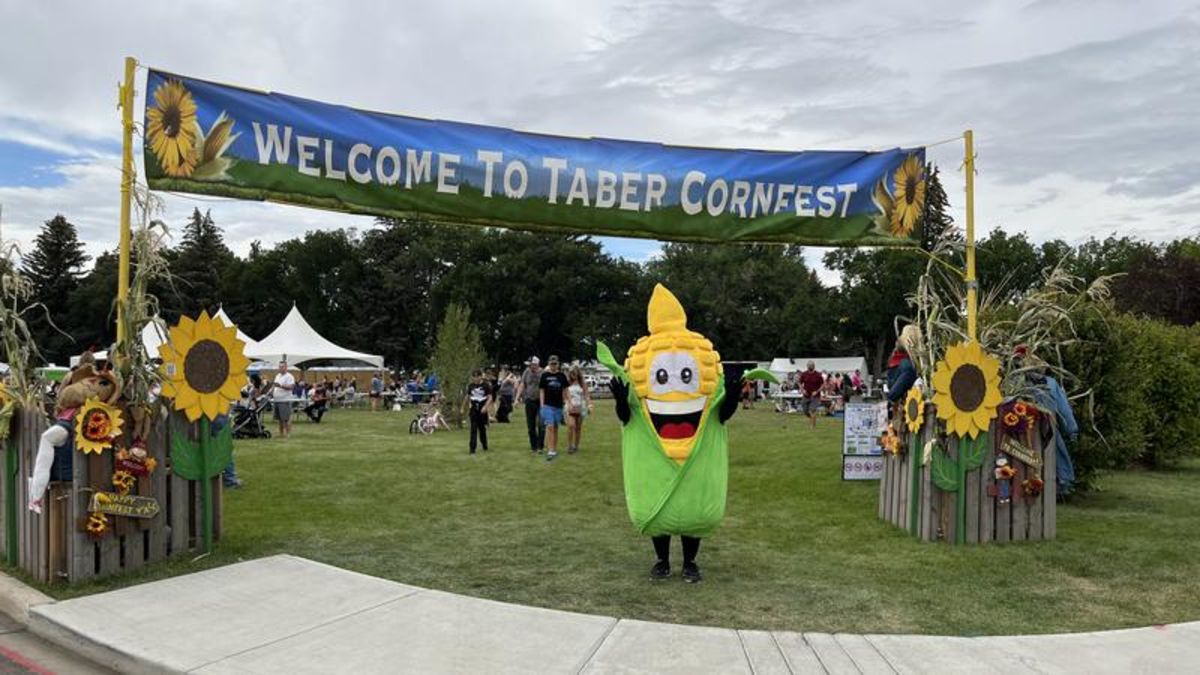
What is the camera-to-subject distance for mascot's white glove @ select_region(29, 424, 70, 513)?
→ 577cm

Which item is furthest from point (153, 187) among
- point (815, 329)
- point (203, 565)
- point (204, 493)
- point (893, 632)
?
point (815, 329)

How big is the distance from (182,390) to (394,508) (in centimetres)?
325

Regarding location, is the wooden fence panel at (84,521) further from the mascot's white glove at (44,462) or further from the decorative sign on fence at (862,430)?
the decorative sign on fence at (862,430)

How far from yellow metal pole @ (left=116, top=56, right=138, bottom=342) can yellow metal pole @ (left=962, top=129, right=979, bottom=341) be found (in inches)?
269

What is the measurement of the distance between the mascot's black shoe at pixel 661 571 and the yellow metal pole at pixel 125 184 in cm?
419

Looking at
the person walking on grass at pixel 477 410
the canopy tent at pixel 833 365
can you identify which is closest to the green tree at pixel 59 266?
the canopy tent at pixel 833 365

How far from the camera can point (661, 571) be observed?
6219mm

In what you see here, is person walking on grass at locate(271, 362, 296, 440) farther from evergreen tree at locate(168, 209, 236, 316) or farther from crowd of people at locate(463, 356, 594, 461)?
evergreen tree at locate(168, 209, 236, 316)

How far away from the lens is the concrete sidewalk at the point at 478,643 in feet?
14.3

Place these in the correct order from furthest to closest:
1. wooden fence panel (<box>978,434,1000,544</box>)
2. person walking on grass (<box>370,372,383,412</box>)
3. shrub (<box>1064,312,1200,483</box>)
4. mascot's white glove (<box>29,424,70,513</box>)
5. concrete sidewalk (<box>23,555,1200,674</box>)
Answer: person walking on grass (<box>370,372,383,412</box>)
shrub (<box>1064,312,1200,483</box>)
wooden fence panel (<box>978,434,1000,544</box>)
mascot's white glove (<box>29,424,70,513</box>)
concrete sidewalk (<box>23,555,1200,674</box>)

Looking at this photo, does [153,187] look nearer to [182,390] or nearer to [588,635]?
[182,390]

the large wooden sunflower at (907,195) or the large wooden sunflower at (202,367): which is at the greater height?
the large wooden sunflower at (907,195)

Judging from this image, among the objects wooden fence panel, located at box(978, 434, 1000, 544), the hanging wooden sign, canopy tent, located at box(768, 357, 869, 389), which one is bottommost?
canopy tent, located at box(768, 357, 869, 389)

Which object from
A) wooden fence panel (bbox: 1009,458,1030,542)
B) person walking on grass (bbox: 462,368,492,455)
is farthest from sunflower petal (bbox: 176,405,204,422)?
person walking on grass (bbox: 462,368,492,455)
